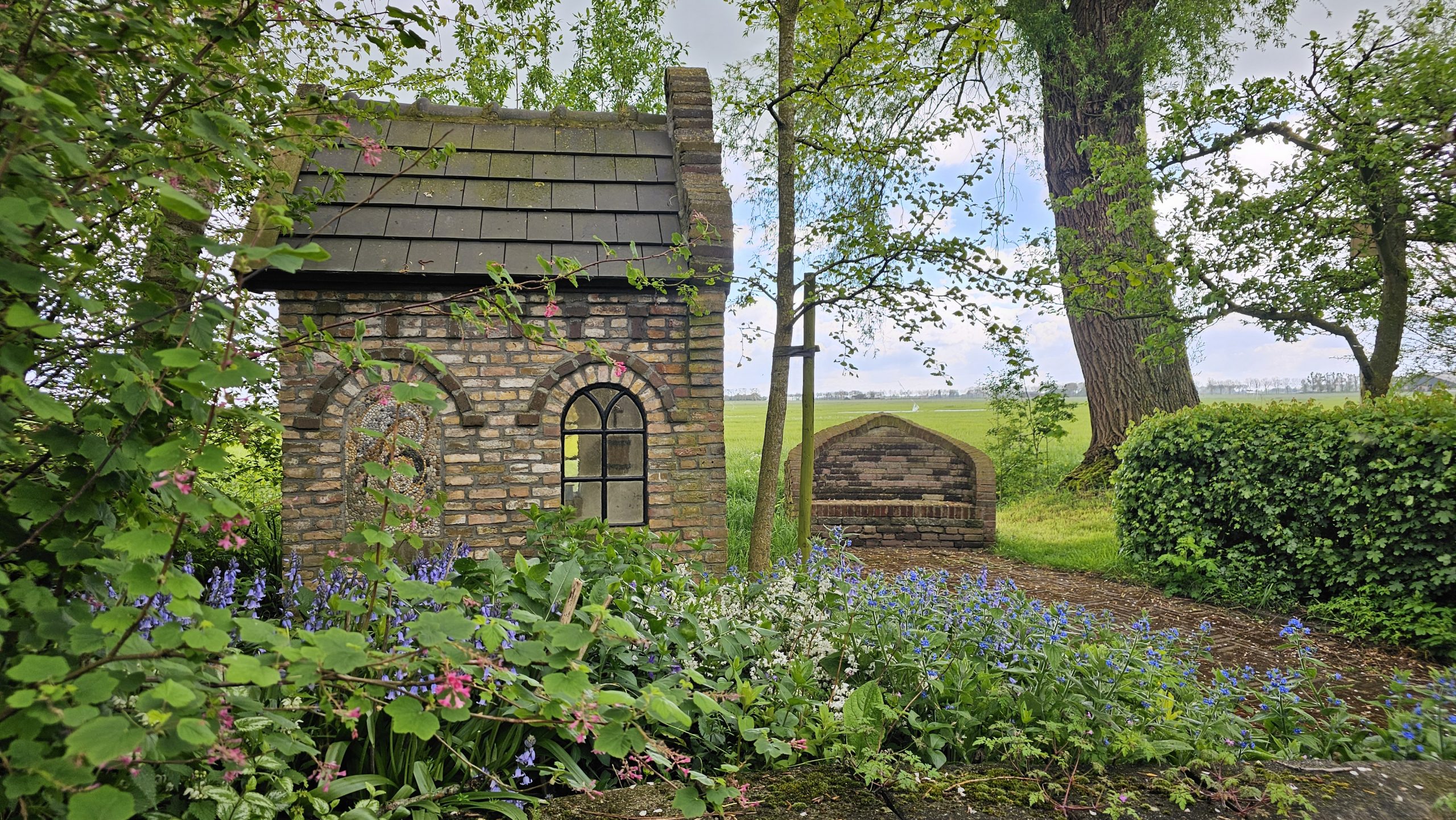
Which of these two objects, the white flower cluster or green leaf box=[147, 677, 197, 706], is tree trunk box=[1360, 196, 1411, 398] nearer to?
the white flower cluster

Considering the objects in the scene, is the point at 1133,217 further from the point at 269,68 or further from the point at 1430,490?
the point at 269,68

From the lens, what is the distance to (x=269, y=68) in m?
2.98

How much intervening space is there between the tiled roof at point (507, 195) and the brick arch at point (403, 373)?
2.18 ft

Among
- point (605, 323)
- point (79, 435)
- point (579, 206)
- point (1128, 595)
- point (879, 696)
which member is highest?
point (579, 206)

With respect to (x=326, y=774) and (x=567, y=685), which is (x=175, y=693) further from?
(x=326, y=774)

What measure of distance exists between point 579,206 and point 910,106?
410cm

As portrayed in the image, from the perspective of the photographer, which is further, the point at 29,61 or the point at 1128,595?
the point at 1128,595

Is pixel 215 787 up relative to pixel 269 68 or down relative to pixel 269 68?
down

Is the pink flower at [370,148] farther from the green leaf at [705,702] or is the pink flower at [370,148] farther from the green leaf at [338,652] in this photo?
the green leaf at [705,702]

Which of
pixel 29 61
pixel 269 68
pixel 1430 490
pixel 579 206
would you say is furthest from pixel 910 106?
pixel 29 61

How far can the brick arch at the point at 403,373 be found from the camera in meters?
6.54

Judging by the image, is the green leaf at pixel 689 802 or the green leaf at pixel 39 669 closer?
the green leaf at pixel 39 669

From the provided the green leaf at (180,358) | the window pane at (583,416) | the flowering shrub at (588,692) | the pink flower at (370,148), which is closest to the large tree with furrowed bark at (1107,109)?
the window pane at (583,416)

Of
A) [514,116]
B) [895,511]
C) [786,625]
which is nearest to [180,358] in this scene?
[786,625]
